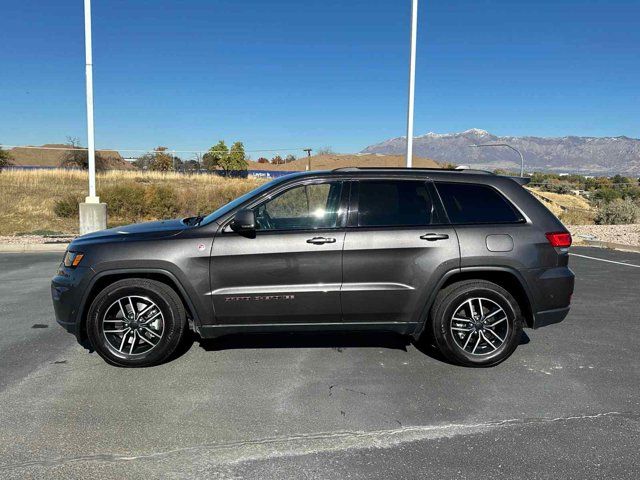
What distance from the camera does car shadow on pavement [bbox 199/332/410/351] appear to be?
5207 mm

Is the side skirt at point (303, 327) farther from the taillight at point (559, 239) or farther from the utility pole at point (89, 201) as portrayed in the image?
the utility pole at point (89, 201)

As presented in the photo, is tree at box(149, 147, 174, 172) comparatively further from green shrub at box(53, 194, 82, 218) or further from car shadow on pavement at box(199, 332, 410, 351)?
car shadow on pavement at box(199, 332, 410, 351)

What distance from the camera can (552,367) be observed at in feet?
15.4

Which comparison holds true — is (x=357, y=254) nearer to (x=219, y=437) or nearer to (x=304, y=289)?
(x=304, y=289)

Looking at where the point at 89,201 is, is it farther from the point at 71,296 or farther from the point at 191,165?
the point at 191,165

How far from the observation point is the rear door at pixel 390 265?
4.50 meters

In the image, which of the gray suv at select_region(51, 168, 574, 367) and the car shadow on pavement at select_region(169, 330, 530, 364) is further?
the car shadow on pavement at select_region(169, 330, 530, 364)

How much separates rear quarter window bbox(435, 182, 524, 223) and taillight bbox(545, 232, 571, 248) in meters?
0.31

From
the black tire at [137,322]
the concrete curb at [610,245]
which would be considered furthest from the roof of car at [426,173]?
the concrete curb at [610,245]

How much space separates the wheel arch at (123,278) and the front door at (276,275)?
277 millimetres

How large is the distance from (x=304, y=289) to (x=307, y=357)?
32.6 inches

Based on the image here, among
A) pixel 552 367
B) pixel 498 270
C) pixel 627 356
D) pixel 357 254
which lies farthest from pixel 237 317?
pixel 627 356

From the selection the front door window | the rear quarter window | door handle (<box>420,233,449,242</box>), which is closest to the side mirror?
the front door window

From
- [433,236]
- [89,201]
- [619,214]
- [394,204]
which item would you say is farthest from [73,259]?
[619,214]
